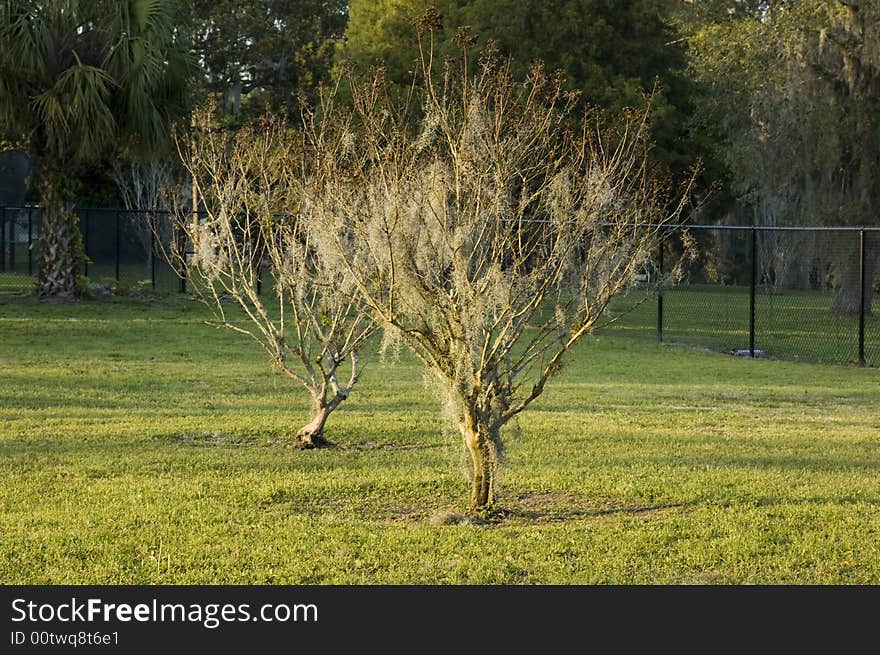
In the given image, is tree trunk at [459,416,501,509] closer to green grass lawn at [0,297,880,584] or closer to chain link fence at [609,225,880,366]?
green grass lawn at [0,297,880,584]

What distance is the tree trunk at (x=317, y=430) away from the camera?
9469 millimetres

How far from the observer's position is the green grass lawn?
19.7ft

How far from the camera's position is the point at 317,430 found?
9.50m

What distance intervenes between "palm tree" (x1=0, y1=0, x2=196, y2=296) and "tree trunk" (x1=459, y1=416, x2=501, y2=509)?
14.7 m

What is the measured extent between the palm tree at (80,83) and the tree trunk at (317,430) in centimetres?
1216

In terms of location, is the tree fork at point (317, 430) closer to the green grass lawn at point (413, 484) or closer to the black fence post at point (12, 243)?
the green grass lawn at point (413, 484)

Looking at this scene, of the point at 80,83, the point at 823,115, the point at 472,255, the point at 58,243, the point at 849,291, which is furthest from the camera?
the point at 849,291

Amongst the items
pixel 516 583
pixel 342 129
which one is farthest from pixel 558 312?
pixel 342 129

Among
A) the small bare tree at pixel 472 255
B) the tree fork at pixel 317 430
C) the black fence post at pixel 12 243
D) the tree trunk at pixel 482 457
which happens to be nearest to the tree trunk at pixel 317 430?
the tree fork at pixel 317 430

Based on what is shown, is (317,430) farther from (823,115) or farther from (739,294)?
(739,294)

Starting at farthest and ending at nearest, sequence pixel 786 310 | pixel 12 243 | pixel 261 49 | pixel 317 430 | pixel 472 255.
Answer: pixel 261 49
pixel 12 243
pixel 786 310
pixel 317 430
pixel 472 255

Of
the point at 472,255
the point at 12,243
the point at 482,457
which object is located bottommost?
the point at 482,457

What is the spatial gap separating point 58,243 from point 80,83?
3188 millimetres

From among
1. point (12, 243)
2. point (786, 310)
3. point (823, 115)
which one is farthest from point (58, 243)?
point (786, 310)
